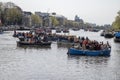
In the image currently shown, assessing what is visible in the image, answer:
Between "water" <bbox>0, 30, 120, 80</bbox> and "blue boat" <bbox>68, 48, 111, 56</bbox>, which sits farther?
"blue boat" <bbox>68, 48, 111, 56</bbox>

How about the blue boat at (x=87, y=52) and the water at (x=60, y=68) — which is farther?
the blue boat at (x=87, y=52)

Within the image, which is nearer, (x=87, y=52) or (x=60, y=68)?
(x=60, y=68)

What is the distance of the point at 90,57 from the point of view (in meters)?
64.1

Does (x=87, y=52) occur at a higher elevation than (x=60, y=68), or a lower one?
higher

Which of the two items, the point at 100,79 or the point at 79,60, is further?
the point at 79,60

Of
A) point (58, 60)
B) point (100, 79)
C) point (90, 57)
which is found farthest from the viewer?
point (90, 57)

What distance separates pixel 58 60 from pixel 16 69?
12.3m

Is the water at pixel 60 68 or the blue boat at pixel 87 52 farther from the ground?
the blue boat at pixel 87 52

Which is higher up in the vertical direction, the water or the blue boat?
the blue boat

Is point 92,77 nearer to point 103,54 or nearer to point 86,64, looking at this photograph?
point 86,64

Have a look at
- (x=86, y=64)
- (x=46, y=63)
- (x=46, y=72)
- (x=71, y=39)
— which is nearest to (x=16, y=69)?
(x=46, y=72)

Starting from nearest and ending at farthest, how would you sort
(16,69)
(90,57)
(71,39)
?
(16,69)
(90,57)
(71,39)

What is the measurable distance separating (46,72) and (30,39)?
3741 cm

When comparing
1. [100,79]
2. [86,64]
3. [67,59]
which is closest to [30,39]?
[67,59]
